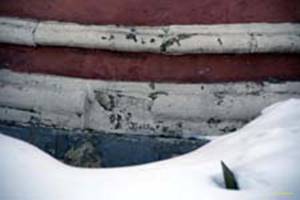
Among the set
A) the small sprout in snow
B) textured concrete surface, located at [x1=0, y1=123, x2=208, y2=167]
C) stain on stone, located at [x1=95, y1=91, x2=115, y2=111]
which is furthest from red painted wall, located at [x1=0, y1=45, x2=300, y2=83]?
the small sprout in snow

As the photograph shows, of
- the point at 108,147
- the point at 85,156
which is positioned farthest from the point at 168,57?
the point at 85,156

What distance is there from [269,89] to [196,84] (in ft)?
1.26

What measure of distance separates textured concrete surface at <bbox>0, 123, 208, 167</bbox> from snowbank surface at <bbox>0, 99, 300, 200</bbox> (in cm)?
97

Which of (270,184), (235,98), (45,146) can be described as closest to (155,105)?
(235,98)

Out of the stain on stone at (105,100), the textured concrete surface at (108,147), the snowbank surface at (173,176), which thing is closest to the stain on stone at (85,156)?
the textured concrete surface at (108,147)

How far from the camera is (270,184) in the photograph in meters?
1.63

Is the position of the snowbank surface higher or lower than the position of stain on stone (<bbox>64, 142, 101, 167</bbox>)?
lower

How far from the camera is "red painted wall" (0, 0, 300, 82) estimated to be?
3.13m

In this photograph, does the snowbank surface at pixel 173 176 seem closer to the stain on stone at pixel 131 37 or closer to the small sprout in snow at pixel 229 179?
the small sprout in snow at pixel 229 179

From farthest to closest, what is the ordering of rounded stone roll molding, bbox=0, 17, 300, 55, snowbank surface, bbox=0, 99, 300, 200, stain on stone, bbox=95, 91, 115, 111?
stain on stone, bbox=95, 91, 115, 111 → rounded stone roll molding, bbox=0, 17, 300, 55 → snowbank surface, bbox=0, 99, 300, 200

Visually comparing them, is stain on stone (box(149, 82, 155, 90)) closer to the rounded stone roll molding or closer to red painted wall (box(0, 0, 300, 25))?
the rounded stone roll molding

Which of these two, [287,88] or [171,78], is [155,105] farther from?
[287,88]

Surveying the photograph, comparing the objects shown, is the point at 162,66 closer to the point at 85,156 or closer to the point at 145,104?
the point at 145,104

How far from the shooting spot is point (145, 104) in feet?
10.4
